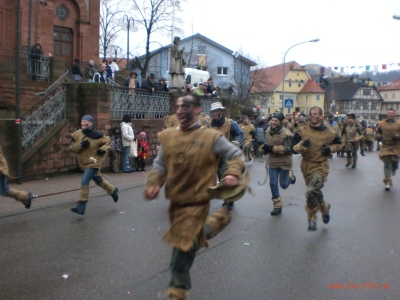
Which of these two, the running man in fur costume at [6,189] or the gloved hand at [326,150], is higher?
the gloved hand at [326,150]

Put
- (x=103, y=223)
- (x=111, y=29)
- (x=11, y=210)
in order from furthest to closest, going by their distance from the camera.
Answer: (x=111, y=29)
(x=11, y=210)
(x=103, y=223)

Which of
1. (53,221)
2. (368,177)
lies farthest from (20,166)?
(368,177)

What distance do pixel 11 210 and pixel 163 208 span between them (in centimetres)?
280

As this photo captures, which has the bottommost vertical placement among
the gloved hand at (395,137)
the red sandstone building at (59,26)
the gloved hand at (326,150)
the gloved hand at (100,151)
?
the gloved hand at (100,151)

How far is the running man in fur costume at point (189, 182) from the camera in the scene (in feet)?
12.6

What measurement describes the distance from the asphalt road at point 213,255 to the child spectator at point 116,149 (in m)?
4.86

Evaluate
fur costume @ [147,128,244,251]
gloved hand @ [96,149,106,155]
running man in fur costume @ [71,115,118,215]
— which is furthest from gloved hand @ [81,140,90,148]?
fur costume @ [147,128,244,251]

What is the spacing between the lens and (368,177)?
14.3 m

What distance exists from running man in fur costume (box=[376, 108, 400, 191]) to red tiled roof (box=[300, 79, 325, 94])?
248 feet

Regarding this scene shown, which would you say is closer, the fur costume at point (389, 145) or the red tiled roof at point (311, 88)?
the fur costume at point (389, 145)

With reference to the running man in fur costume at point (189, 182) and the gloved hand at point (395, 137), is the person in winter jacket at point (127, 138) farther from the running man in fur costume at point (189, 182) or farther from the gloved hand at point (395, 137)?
the running man in fur costume at point (189, 182)

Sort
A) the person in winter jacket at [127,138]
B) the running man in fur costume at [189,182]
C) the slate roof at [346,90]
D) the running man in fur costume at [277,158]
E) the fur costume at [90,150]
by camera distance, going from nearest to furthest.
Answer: the running man in fur costume at [189,182] < the fur costume at [90,150] < the running man in fur costume at [277,158] < the person in winter jacket at [127,138] < the slate roof at [346,90]

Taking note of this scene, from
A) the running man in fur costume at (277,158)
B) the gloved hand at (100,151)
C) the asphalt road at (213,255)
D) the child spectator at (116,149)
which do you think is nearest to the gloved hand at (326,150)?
the running man in fur costume at (277,158)

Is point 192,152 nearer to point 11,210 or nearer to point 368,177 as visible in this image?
point 11,210
